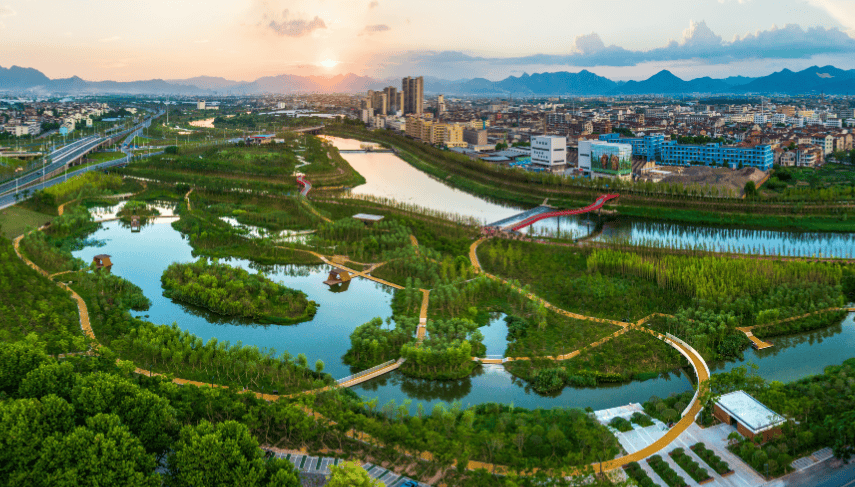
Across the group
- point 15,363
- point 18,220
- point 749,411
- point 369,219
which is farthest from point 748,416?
point 18,220

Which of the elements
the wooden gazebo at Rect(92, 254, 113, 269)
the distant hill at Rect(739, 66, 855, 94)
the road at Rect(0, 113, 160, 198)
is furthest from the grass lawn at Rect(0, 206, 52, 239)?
the distant hill at Rect(739, 66, 855, 94)

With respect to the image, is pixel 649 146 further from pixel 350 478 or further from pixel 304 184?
pixel 350 478

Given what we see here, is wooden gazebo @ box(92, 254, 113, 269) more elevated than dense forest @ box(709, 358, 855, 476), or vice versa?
wooden gazebo @ box(92, 254, 113, 269)

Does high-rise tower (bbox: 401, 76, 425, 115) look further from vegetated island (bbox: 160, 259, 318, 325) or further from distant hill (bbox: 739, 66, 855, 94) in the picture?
distant hill (bbox: 739, 66, 855, 94)

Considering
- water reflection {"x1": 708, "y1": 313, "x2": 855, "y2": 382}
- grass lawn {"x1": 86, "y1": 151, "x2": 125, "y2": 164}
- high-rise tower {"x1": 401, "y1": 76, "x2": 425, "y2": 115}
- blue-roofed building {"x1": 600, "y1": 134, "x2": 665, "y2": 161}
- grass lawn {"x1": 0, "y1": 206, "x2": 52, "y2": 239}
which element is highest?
high-rise tower {"x1": 401, "y1": 76, "x2": 425, "y2": 115}

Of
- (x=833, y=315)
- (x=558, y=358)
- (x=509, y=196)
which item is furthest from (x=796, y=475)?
(x=509, y=196)

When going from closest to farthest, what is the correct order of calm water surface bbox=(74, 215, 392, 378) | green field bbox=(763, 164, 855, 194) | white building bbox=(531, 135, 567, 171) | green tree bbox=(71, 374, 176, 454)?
green tree bbox=(71, 374, 176, 454)
calm water surface bbox=(74, 215, 392, 378)
green field bbox=(763, 164, 855, 194)
white building bbox=(531, 135, 567, 171)

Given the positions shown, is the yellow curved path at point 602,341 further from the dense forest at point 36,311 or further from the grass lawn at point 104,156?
the grass lawn at point 104,156
